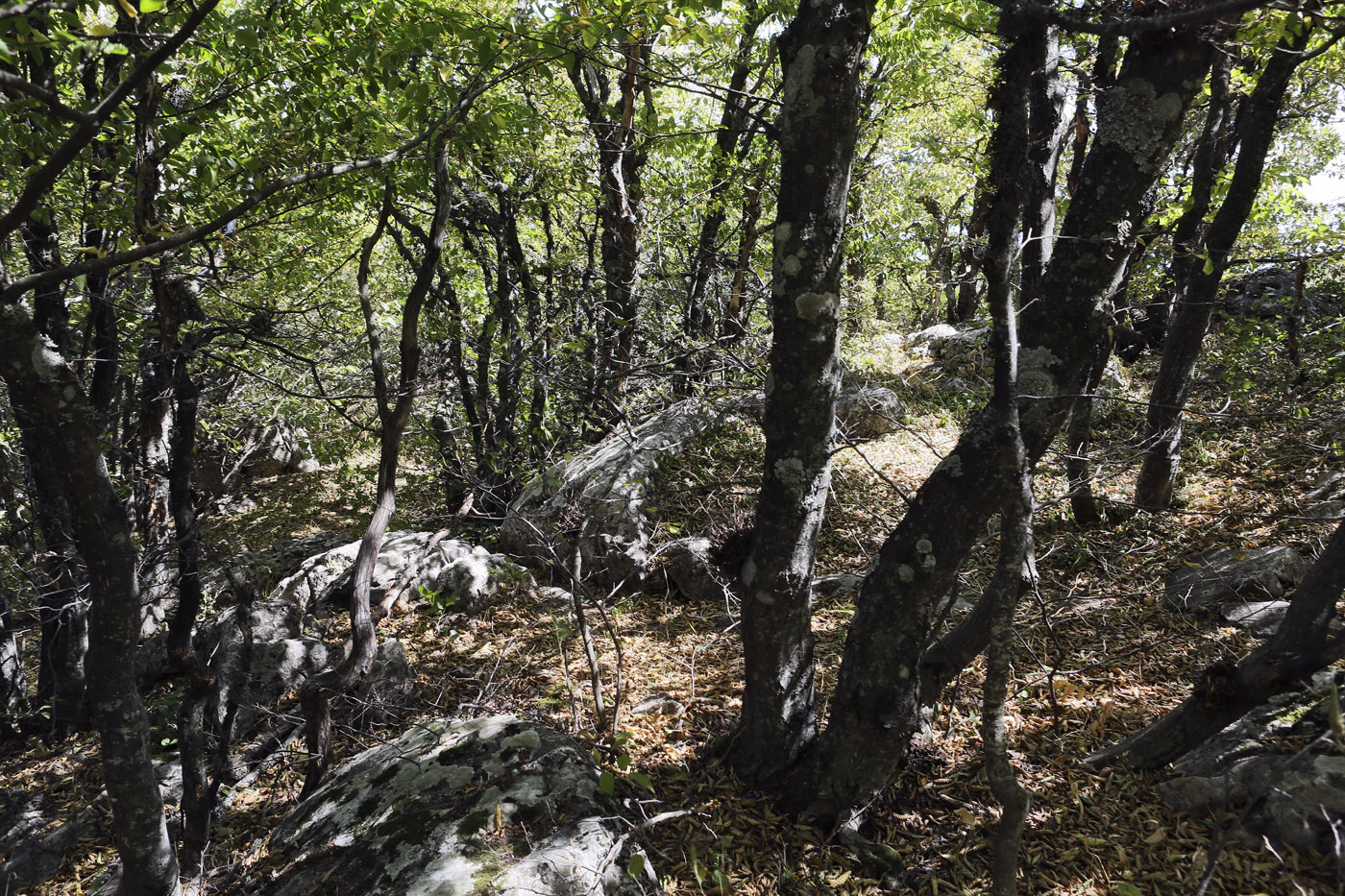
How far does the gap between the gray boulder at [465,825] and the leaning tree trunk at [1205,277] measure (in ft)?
14.6

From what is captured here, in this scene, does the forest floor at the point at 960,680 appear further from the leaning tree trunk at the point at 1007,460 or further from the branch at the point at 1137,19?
the branch at the point at 1137,19

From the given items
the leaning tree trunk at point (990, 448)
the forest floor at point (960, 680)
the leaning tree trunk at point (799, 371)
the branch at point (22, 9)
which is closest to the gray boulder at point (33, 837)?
the forest floor at point (960, 680)

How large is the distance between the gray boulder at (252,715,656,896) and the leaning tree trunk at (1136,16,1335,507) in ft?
14.6

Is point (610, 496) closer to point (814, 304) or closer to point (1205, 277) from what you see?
point (814, 304)

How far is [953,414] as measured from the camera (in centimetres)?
930

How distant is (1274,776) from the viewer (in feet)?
9.06

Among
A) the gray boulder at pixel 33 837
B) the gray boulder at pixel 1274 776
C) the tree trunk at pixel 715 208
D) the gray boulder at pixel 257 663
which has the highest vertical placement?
the tree trunk at pixel 715 208

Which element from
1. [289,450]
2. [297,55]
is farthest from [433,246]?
[289,450]

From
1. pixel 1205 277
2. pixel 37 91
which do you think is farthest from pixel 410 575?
pixel 1205 277

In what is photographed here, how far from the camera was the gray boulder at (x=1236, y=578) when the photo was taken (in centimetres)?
457

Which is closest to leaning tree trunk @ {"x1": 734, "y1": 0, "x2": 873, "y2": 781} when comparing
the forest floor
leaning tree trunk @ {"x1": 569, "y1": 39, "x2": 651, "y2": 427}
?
the forest floor

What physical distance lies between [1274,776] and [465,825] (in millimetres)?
3384

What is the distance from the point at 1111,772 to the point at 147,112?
580 cm

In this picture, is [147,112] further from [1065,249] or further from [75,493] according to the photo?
[1065,249]
